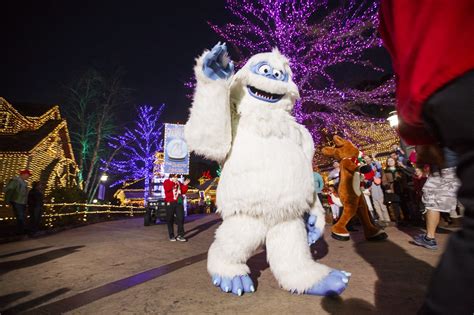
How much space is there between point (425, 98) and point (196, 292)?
2.01 metres

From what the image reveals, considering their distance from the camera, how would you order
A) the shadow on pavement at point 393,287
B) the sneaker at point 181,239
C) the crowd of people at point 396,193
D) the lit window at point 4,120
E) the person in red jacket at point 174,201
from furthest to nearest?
the lit window at point 4,120
the person in red jacket at point 174,201
the crowd of people at point 396,193
the sneaker at point 181,239
the shadow on pavement at point 393,287

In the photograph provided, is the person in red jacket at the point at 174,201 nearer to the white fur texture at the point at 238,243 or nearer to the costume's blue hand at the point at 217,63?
the white fur texture at the point at 238,243

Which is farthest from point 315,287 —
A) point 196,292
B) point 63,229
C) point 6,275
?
point 63,229

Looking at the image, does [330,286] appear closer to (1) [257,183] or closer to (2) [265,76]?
(1) [257,183]

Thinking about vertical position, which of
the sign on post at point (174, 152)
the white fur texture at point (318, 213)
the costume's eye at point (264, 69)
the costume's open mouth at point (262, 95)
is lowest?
the white fur texture at point (318, 213)

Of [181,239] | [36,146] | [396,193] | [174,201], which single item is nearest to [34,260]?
[181,239]

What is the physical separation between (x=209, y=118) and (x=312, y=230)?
55.7 inches

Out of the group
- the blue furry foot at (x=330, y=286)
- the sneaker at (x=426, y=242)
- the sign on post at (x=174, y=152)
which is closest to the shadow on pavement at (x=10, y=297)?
the blue furry foot at (x=330, y=286)

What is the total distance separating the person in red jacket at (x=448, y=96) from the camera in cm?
66

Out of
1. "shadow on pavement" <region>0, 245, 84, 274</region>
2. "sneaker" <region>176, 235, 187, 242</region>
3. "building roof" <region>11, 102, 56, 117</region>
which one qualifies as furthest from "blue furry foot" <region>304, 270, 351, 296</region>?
"building roof" <region>11, 102, 56, 117</region>

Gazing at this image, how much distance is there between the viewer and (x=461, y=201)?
723 mm

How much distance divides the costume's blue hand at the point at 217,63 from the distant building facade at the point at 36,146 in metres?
11.2

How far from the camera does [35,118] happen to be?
1462cm

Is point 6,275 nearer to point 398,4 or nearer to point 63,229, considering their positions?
point 398,4
